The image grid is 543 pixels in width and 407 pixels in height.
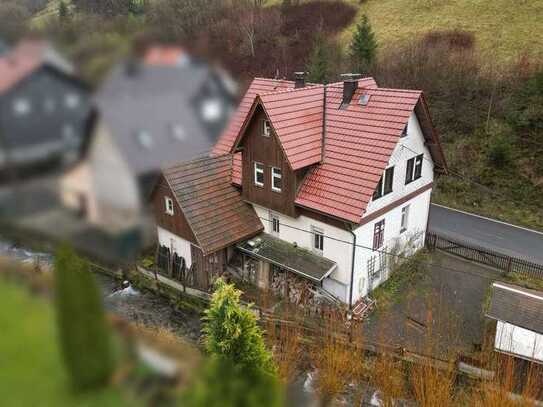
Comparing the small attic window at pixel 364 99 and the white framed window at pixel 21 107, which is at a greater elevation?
the white framed window at pixel 21 107

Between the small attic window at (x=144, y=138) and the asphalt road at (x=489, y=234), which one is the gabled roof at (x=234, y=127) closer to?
the small attic window at (x=144, y=138)

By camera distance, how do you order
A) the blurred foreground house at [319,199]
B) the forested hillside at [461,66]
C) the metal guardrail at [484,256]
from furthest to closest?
the metal guardrail at [484,256] → the blurred foreground house at [319,199] → the forested hillside at [461,66]

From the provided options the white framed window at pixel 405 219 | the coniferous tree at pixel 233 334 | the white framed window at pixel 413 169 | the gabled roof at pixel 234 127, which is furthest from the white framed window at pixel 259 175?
the gabled roof at pixel 234 127

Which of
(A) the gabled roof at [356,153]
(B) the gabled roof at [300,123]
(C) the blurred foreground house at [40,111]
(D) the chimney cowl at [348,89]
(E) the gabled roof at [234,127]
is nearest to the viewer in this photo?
(C) the blurred foreground house at [40,111]

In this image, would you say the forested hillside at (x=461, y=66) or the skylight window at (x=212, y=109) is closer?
the skylight window at (x=212, y=109)

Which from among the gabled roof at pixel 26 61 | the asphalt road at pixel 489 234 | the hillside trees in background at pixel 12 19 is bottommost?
the asphalt road at pixel 489 234

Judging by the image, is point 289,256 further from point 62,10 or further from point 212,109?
point 62,10

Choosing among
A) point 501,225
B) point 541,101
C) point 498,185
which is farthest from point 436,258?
point 541,101
